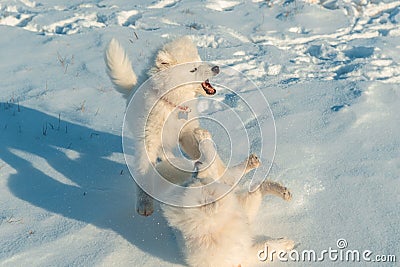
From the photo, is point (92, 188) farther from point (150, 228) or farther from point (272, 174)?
point (272, 174)

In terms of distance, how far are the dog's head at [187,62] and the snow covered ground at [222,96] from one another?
0.23 m

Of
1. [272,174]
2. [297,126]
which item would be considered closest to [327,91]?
[297,126]

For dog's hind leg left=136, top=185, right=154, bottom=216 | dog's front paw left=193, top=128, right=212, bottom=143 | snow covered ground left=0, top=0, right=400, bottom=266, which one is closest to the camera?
snow covered ground left=0, top=0, right=400, bottom=266

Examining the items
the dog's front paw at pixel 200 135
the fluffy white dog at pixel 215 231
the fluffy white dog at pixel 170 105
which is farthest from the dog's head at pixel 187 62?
the fluffy white dog at pixel 215 231

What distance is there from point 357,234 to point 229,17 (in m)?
4.91

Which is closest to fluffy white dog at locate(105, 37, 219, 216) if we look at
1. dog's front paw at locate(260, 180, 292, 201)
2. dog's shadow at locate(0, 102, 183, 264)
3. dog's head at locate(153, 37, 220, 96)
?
dog's head at locate(153, 37, 220, 96)

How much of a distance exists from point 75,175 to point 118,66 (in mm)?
971

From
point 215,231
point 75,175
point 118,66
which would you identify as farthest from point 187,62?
point 215,231

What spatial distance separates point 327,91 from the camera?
17.6 ft

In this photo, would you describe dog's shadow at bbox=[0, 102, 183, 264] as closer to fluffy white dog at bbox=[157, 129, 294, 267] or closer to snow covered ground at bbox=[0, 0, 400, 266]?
snow covered ground at bbox=[0, 0, 400, 266]

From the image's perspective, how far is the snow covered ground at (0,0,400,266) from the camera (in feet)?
11.1

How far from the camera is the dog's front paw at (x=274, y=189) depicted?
11.3 ft

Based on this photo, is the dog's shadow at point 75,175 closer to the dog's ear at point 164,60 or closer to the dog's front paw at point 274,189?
the dog's front paw at point 274,189

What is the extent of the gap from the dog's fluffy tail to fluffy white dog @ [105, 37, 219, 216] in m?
0.32
